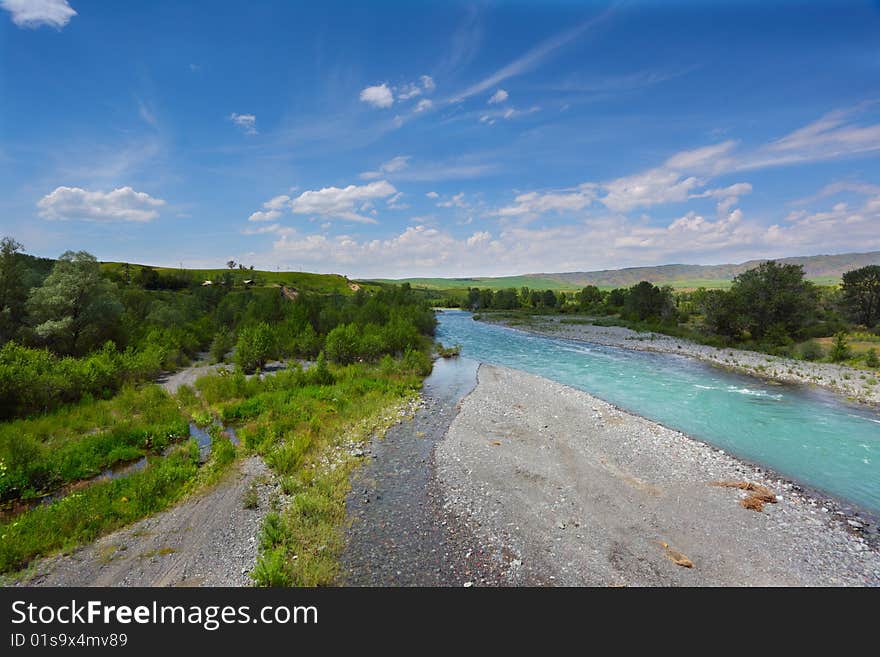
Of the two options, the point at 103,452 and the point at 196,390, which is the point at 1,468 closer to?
the point at 103,452

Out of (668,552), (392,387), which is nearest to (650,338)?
(392,387)

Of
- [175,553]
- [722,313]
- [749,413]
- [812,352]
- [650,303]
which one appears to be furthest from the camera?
[650,303]

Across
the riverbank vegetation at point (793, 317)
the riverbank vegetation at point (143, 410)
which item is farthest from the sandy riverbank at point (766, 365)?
the riverbank vegetation at point (143, 410)

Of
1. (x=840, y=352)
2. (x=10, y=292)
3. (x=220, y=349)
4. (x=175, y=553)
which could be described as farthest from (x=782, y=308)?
(x=10, y=292)

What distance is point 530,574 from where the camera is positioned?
8195 mm

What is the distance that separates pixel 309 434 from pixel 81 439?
29.4 feet

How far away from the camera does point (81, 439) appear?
48.0 feet

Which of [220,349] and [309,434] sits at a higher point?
[220,349]

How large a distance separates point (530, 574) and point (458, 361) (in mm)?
31182

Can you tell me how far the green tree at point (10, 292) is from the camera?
23641 millimetres

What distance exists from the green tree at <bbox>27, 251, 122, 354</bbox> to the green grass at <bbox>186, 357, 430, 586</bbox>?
413 inches

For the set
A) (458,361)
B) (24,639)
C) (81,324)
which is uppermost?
(81,324)

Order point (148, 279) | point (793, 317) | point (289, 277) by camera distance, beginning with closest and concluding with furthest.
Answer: point (793, 317) → point (148, 279) → point (289, 277)

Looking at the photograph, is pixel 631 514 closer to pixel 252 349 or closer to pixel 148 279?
pixel 252 349
